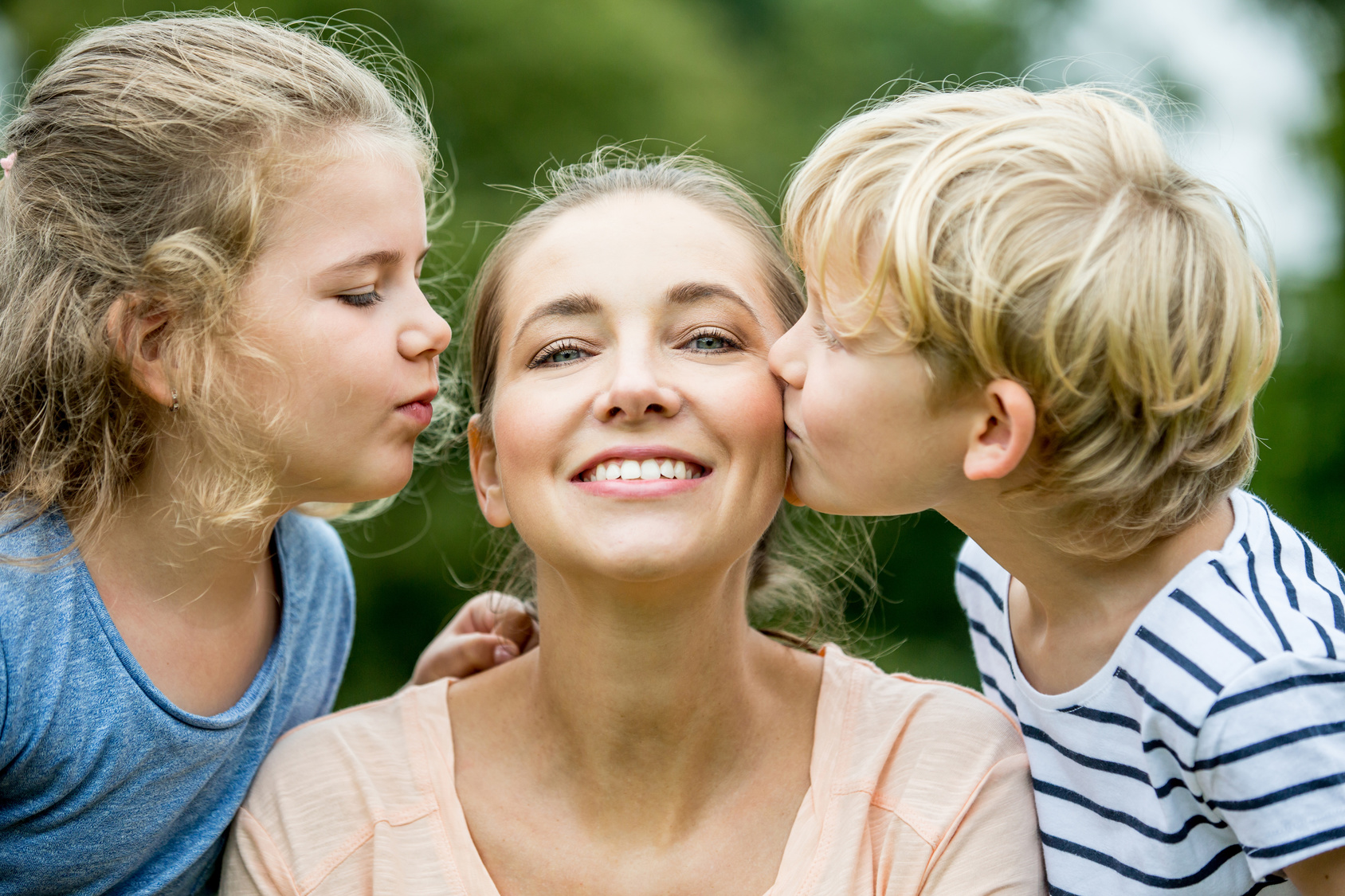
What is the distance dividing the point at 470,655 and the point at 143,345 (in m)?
1.04

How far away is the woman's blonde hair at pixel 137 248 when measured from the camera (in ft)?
7.90

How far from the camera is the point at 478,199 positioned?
6180mm

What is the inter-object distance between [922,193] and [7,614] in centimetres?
181

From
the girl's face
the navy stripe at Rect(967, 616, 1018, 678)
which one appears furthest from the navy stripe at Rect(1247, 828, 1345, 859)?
the girl's face

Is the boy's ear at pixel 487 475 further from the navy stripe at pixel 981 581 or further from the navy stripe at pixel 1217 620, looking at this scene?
the navy stripe at pixel 1217 620

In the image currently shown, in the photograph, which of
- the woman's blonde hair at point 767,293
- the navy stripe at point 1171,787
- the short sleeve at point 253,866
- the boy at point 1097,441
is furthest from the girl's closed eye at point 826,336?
the short sleeve at point 253,866

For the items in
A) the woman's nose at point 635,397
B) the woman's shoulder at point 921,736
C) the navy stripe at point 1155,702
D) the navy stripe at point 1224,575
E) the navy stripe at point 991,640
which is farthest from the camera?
the navy stripe at point 991,640

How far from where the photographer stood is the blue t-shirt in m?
2.27

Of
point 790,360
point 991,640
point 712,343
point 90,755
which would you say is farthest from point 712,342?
point 90,755

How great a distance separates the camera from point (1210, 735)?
194cm

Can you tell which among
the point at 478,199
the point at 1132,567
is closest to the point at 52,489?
the point at 1132,567

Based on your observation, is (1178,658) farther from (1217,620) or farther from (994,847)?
(994,847)

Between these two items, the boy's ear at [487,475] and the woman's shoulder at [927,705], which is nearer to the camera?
the woman's shoulder at [927,705]

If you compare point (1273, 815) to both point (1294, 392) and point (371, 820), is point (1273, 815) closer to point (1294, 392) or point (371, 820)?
point (371, 820)
